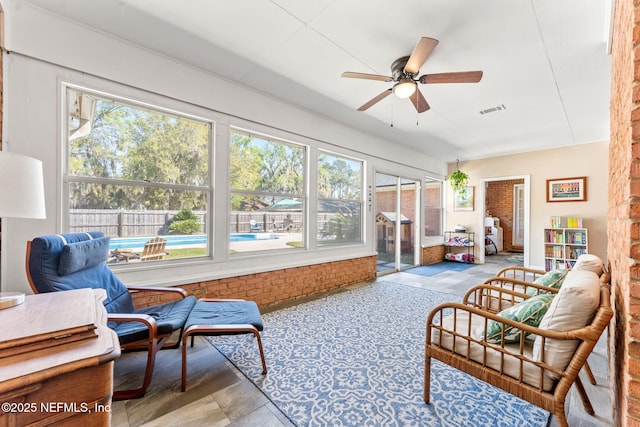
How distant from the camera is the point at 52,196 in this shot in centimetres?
213

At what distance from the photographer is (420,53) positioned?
2.09 meters

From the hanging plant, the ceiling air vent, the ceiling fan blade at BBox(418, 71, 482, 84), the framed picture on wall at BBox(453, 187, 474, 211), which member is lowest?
the framed picture on wall at BBox(453, 187, 474, 211)

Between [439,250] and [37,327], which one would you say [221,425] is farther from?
[439,250]

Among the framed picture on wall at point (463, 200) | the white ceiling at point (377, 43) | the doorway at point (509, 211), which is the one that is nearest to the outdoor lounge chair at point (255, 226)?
the white ceiling at point (377, 43)

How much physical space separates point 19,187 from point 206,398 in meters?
1.56

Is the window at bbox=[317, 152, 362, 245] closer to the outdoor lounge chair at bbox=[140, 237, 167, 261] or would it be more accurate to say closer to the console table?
the outdoor lounge chair at bbox=[140, 237, 167, 261]

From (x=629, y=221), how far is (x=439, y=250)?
640 cm

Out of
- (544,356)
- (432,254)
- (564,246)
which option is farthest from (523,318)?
(432,254)

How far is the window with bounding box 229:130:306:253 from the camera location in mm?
3281

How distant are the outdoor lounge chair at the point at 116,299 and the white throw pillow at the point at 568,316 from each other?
175 centimetres

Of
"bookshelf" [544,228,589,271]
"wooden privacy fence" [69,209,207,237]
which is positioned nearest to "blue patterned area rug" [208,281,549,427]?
"wooden privacy fence" [69,209,207,237]

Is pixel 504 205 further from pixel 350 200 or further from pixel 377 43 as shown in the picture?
pixel 377 43

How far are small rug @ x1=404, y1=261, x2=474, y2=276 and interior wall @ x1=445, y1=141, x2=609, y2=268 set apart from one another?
2.38ft

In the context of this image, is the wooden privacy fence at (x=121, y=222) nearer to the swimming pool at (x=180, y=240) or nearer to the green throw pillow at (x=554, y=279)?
the swimming pool at (x=180, y=240)
